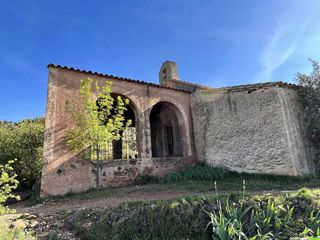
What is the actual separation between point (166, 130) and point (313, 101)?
8.23 metres

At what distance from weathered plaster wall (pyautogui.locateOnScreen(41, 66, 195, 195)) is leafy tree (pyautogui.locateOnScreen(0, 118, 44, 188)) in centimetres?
318

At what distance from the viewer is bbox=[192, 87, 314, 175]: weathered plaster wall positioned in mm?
9570

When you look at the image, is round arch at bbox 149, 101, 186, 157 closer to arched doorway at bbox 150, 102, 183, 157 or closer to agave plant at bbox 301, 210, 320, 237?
arched doorway at bbox 150, 102, 183, 157

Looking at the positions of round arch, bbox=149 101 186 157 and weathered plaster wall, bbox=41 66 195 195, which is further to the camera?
round arch, bbox=149 101 186 157

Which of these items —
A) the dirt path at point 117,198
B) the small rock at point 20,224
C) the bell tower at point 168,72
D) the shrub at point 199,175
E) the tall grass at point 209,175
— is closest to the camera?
the small rock at point 20,224

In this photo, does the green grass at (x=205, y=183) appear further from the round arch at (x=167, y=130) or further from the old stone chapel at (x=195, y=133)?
the round arch at (x=167, y=130)

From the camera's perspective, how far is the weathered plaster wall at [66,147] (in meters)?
8.55

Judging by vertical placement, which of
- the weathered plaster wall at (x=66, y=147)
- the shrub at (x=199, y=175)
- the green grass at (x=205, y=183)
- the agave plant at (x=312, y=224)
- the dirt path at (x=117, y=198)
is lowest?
the agave plant at (x=312, y=224)

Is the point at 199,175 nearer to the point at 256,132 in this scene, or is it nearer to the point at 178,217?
the point at 256,132

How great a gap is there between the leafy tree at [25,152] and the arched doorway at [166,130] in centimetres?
688

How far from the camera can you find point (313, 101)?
1037cm

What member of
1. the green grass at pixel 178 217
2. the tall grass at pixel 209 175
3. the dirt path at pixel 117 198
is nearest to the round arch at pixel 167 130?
the tall grass at pixel 209 175

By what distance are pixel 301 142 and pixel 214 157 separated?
12.9 ft

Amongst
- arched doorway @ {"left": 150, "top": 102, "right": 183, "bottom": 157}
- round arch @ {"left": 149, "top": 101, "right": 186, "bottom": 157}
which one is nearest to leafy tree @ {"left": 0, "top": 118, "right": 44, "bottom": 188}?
round arch @ {"left": 149, "top": 101, "right": 186, "bottom": 157}
